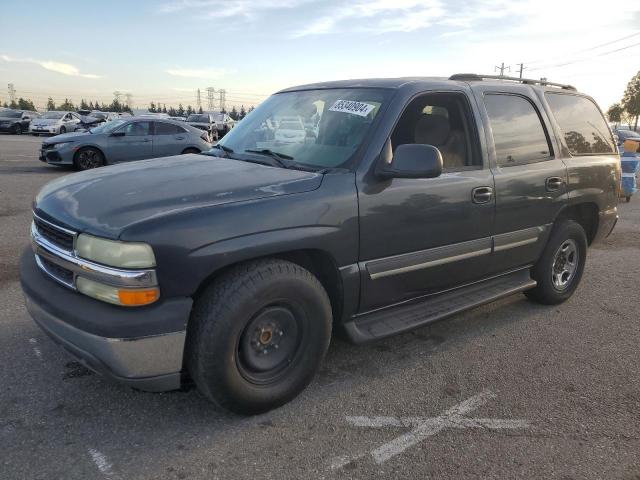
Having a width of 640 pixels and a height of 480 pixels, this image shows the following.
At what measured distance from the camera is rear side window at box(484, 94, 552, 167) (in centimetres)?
387

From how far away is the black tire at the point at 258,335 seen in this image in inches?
100

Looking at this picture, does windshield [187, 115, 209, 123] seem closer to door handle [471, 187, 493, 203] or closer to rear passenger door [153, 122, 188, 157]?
rear passenger door [153, 122, 188, 157]

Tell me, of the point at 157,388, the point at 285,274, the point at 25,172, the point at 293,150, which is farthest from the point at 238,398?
the point at 25,172

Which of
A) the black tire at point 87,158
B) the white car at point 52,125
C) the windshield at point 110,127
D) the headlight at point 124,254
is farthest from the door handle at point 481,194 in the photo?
the white car at point 52,125

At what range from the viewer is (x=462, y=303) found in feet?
12.2

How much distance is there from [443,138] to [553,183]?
1.16m

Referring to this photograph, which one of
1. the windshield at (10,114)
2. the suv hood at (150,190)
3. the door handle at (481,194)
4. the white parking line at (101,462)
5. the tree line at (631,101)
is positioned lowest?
the white parking line at (101,462)

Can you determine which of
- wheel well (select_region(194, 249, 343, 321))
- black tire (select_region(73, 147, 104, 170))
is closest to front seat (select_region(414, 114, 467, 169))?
wheel well (select_region(194, 249, 343, 321))

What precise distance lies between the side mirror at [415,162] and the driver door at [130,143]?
458 inches

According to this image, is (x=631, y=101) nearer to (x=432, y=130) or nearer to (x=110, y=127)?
(x=110, y=127)

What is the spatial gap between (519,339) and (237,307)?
2487 mm

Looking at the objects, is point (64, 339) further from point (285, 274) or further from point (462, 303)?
point (462, 303)

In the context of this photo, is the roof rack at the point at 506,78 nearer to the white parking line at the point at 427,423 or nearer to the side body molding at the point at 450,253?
the side body molding at the point at 450,253

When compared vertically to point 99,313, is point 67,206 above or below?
above
